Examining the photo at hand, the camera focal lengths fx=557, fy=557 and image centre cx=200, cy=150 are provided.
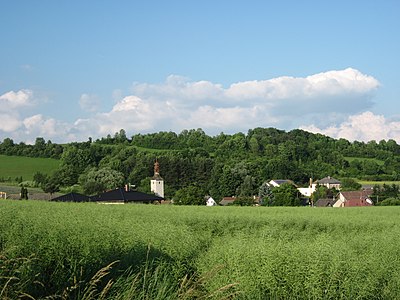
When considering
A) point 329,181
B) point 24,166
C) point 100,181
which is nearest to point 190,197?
point 100,181

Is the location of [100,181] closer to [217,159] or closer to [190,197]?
[190,197]

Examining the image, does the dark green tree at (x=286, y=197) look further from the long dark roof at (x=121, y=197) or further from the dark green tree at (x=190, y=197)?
the long dark roof at (x=121, y=197)

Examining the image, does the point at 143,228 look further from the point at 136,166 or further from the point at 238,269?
the point at 136,166

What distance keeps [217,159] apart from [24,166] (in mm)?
39440

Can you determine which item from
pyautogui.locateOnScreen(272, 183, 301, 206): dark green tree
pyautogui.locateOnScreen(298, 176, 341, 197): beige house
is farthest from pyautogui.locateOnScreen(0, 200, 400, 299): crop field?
pyautogui.locateOnScreen(298, 176, 341, 197): beige house

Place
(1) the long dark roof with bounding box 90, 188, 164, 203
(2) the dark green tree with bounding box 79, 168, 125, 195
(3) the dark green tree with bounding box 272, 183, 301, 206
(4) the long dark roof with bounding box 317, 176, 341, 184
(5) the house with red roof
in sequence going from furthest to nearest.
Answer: (4) the long dark roof with bounding box 317, 176, 341, 184, (2) the dark green tree with bounding box 79, 168, 125, 195, (5) the house with red roof, (3) the dark green tree with bounding box 272, 183, 301, 206, (1) the long dark roof with bounding box 90, 188, 164, 203

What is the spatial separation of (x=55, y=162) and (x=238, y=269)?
103226 mm

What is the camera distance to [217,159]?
11875 cm

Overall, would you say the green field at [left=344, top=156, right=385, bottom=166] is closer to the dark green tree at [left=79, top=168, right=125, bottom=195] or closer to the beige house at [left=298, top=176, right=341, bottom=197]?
the beige house at [left=298, top=176, right=341, bottom=197]

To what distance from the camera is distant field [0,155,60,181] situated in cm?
9750

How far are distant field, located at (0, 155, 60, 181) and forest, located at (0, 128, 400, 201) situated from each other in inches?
111

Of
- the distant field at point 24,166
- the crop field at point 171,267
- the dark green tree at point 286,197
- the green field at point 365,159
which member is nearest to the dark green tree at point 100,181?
the distant field at point 24,166

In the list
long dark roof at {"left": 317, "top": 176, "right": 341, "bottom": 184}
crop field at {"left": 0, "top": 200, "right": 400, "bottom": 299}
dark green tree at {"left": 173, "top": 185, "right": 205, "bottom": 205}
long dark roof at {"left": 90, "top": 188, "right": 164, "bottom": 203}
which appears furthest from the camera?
long dark roof at {"left": 317, "top": 176, "right": 341, "bottom": 184}

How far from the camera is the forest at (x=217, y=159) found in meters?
103
